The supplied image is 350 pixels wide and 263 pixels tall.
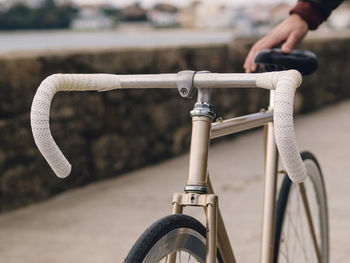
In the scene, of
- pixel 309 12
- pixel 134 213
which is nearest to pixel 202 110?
pixel 309 12

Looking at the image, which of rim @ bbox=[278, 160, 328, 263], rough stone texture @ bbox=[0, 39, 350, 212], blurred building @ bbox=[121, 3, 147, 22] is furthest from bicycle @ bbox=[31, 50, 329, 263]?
blurred building @ bbox=[121, 3, 147, 22]

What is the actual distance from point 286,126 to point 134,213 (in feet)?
9.46

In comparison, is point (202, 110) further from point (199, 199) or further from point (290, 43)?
point (290, 43)

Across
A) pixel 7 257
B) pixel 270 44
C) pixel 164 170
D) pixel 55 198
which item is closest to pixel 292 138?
pixel 270 44

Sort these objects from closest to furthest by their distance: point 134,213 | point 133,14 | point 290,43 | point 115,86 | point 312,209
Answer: point 115,86 < point 290,43 < point 312,209 < point 134,213 < point 133,14

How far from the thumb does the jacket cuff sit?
0.07 metres

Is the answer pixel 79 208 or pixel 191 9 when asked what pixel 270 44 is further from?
pixel 191 9

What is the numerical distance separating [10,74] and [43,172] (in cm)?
65

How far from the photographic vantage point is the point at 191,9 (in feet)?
62.5

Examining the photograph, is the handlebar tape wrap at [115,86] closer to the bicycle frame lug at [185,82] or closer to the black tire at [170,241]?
the bicycle frame lug at [185,82]

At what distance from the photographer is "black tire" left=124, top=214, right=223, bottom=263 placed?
105 centimetres

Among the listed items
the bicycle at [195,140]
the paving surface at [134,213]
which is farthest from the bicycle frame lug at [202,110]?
the paving surface at [134,213]

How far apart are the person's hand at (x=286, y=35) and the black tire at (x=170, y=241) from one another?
71 cm

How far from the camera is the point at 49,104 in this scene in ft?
3.59
